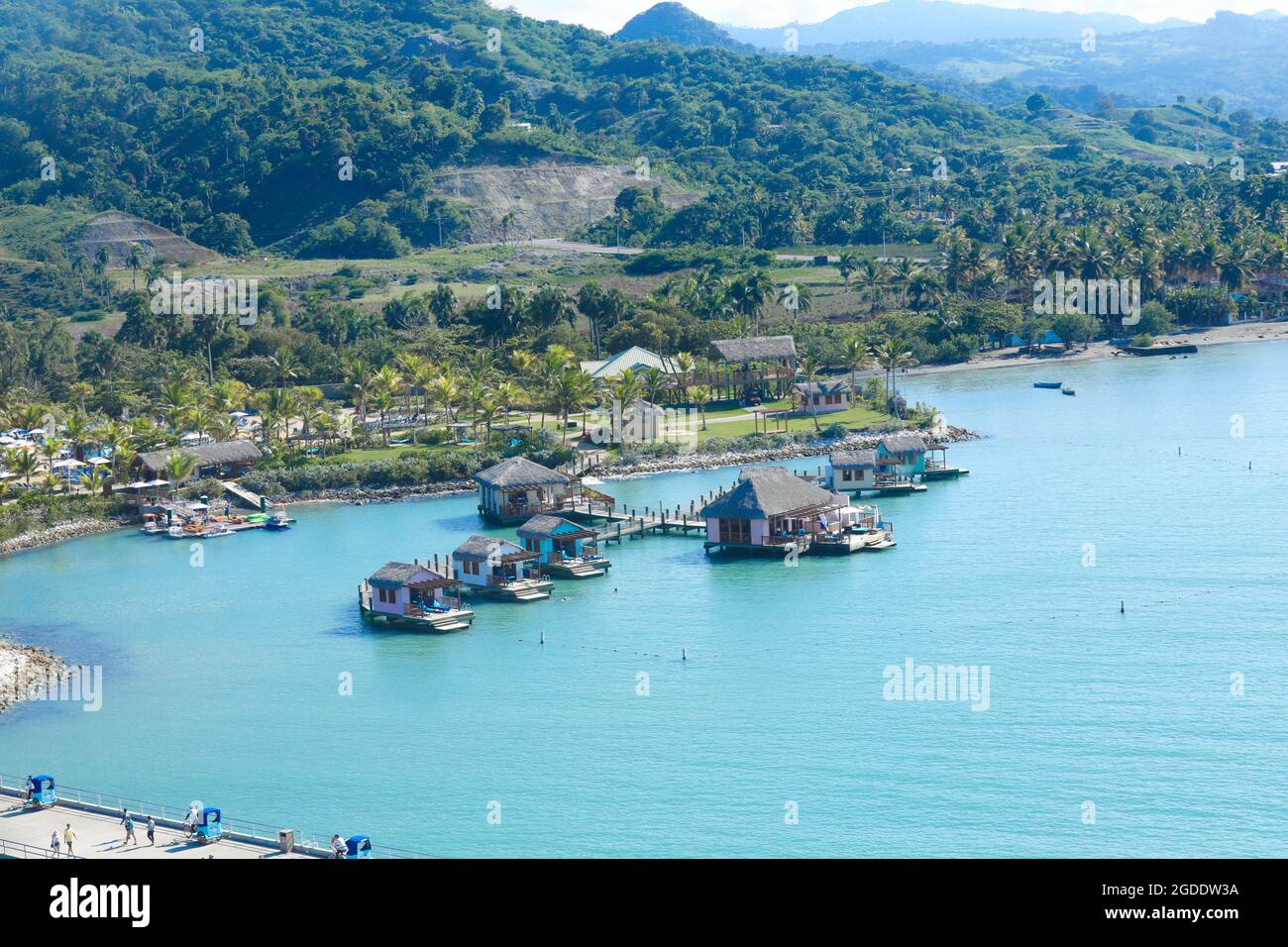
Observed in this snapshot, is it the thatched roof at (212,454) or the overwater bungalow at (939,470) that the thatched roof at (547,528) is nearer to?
the overwater bungalow at (939,470)

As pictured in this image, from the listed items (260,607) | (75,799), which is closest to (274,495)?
(260,607)

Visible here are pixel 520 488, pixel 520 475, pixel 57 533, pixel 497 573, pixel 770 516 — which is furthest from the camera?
pixel 57 533

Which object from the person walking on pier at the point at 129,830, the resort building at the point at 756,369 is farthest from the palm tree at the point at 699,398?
the person walking on pier at the point at 129,830

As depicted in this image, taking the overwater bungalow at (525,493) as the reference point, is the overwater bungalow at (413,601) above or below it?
below

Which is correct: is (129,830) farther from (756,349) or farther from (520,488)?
(756,349)

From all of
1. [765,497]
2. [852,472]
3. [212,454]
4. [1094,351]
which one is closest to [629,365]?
[852,472]

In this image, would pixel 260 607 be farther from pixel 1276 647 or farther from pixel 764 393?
pixel 764 393
